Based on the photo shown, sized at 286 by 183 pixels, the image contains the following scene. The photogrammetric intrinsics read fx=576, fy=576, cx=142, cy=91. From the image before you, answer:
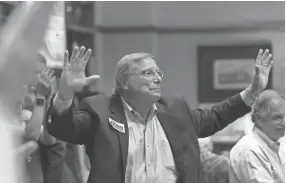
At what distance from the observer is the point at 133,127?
208 centimetres

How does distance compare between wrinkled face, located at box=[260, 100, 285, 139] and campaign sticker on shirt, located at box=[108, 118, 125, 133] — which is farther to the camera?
wrinkled face, located at box=[260, 100, 285, 139]

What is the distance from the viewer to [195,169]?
81.5 inches

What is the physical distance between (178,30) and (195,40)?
0.66 feet

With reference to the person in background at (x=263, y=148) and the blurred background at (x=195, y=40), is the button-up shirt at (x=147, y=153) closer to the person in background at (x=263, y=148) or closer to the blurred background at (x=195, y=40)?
the person in background at (x=263, y=148)

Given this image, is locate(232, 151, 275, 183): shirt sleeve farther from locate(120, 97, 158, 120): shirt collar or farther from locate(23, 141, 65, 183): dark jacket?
locate(23, 141, 65, 183): dark jacket

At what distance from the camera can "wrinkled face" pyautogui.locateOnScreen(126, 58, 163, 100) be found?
214 centimetres

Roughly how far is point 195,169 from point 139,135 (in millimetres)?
235

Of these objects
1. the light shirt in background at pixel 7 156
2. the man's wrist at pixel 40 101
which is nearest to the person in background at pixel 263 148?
the man's wrist at pixel 40 101

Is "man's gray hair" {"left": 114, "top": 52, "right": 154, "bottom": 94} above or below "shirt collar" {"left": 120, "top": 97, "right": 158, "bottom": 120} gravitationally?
above

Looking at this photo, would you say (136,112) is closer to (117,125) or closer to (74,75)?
(117,125)

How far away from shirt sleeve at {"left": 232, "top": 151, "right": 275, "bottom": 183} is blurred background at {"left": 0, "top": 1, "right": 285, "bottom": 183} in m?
2.79

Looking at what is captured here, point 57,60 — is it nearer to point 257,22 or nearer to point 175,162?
point 175,162

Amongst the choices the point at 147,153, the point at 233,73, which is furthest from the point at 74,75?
the point at 233,73

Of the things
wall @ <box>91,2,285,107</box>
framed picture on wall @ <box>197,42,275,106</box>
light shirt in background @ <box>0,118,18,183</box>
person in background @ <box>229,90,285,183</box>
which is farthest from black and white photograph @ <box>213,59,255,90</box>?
light shirt in background @ <box>0,118,18,183</box>
